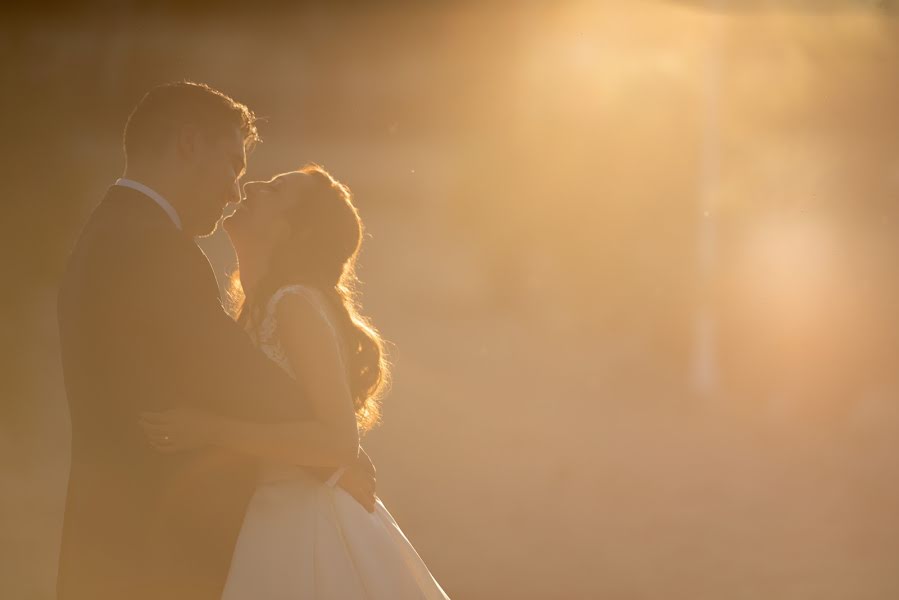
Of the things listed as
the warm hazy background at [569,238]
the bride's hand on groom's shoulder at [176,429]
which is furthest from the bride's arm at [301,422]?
the warm hazy background at [569,238]

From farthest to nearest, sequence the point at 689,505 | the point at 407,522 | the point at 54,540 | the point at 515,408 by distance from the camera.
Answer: the point at 515,408 → the point at 689,505 → the point at 407,522 → the point at 54,540

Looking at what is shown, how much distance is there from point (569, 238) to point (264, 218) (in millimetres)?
11311

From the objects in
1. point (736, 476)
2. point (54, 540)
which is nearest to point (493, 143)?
point (736, 476)

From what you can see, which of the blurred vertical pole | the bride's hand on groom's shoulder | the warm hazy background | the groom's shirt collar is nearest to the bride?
the bride's hand on groom's shoulder

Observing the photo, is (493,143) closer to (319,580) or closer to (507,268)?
(507,268)

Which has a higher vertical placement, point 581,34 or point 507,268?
point 581,34

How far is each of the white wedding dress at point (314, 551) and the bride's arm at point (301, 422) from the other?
8 cm

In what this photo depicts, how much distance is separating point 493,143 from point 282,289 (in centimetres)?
1090

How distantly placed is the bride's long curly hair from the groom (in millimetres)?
514

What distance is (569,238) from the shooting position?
47.8 ft

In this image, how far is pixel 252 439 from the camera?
2887 millimetres

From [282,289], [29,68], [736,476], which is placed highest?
[29,68]

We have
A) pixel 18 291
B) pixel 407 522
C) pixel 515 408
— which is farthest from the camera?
pixel 515 408

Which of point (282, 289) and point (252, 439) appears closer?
point (252, 439)
